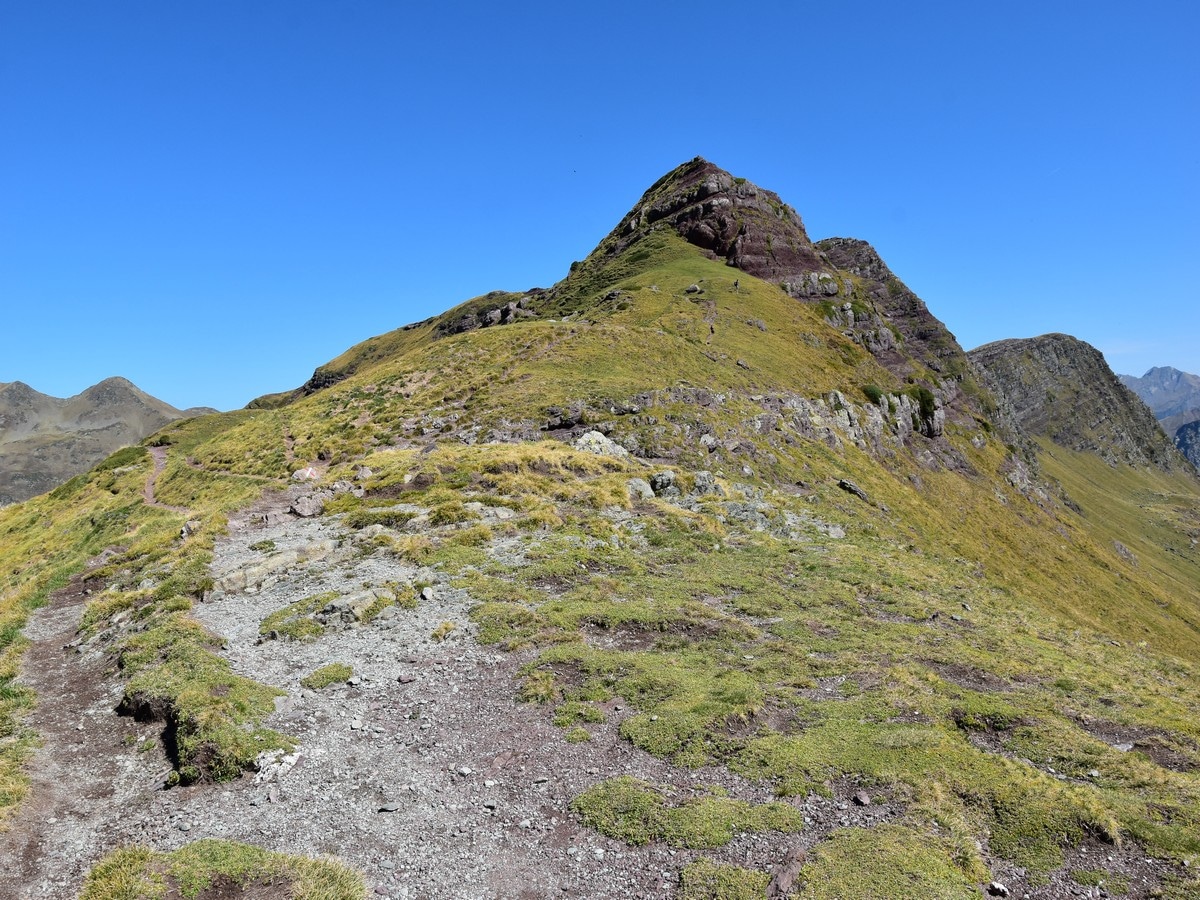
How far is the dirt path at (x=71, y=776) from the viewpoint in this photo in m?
10.8

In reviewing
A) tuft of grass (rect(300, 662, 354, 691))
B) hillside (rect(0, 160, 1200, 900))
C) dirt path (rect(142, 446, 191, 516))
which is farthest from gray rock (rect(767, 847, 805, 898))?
dirt path (rect(142, 446, 191, 516))

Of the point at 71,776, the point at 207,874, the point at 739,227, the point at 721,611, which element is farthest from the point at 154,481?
the point at 739,227

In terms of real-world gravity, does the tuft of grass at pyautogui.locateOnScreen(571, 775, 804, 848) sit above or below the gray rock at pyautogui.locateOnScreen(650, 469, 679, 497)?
below

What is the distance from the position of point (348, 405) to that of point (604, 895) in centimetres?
5705

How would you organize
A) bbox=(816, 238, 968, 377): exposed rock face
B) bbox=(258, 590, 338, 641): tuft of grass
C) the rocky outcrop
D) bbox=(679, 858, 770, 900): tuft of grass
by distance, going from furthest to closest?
bbox=(816, 238, 968, 377): exposed rock face → the rocky outcrop → bbox=(258, 590, 338, 641): tuft of grass → bbox=(679, 858, 770, 900): tuft of grass

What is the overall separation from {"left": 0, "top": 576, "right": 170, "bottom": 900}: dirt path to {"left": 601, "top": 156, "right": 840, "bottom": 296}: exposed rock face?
107 m

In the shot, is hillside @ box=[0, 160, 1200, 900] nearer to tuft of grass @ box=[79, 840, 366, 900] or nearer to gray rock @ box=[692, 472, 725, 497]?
tuft of grass @ box=[79, 840, 366, 900]

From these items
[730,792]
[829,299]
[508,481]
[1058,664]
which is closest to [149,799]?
[730,792]

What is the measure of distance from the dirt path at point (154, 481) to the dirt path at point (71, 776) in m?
22.8

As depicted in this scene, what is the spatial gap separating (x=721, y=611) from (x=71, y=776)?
19772mm

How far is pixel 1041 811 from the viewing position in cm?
1144

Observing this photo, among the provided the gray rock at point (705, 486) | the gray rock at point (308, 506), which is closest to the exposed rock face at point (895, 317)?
the gray rock at point (705, 486)

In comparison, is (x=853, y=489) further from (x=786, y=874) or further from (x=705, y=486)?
(x=786, y=874)

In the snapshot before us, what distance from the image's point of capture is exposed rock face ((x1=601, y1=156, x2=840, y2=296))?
11081 cm
